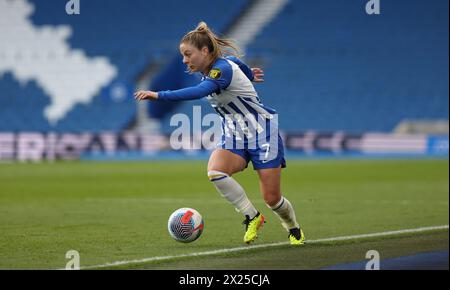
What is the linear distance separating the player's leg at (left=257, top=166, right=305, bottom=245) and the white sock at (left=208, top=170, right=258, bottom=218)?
225mm

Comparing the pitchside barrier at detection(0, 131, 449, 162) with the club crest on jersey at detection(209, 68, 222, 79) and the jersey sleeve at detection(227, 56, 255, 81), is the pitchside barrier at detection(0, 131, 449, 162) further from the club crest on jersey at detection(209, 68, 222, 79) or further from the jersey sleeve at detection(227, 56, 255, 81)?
the club crest on jersey at detection(209, 68, 222, 79)

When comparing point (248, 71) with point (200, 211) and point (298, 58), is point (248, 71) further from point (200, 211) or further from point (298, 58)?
point (298, 58)

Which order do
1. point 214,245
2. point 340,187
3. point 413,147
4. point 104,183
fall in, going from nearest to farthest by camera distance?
1. point 214,245
2. point 340,187
3. point 104,183
4. point 413,147

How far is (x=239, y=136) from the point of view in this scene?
897 cm

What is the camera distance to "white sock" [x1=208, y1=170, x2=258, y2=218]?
349 inches

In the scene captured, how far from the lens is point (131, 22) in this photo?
125 feet

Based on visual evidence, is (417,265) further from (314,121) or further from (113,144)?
(314,121)

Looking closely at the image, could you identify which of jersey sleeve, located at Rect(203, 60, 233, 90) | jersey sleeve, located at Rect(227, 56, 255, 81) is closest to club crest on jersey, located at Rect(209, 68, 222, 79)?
jersey sleeve, located at Rect(203, 60, 233, 90)

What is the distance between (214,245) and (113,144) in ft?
80.4

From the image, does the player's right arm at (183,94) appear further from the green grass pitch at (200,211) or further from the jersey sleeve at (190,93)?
the green grass pitch at (200,211)

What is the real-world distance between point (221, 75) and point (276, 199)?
1359mm

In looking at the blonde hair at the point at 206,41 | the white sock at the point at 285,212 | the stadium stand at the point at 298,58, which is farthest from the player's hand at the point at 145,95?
the stadium stand at the point at 298,58

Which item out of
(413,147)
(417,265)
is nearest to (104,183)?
(417,265)

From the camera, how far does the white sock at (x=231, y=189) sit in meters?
8.88
